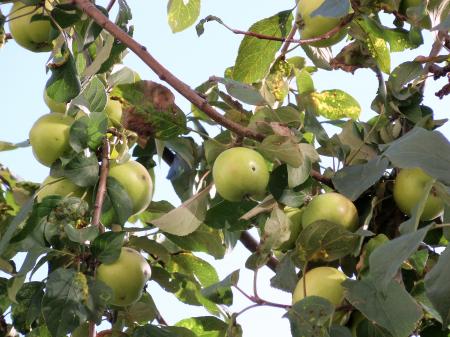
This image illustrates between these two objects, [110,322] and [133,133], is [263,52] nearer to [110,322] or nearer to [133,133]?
[133,133]

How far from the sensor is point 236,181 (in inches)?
60.8

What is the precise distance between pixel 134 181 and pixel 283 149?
0.35 metres

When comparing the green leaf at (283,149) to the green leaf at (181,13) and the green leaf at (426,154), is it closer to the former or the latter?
the green leaf at (426,154)

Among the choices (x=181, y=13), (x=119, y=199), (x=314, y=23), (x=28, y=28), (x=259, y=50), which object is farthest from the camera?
(x=181, y=13)

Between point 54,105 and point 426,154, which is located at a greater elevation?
point 54,105

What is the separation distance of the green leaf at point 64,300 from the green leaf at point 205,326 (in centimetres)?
37

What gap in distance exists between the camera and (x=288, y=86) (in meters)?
1.97

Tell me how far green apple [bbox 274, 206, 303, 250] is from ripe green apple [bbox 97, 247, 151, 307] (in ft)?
0.96

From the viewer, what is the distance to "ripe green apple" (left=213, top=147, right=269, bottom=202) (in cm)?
154

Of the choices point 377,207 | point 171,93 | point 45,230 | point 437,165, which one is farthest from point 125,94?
point 437,165

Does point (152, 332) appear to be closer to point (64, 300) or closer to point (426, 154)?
point (64, 300)

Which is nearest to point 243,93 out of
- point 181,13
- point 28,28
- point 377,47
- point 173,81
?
point 173,81

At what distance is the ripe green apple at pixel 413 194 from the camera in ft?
4.83

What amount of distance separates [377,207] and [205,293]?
0.37 metres
